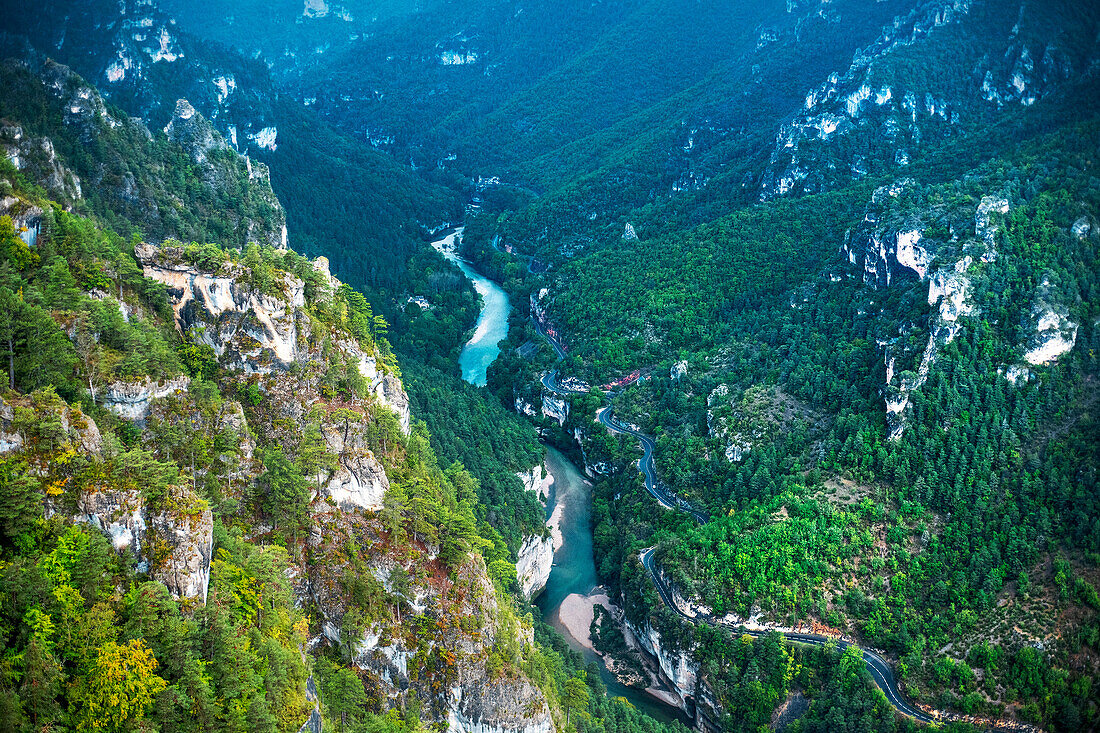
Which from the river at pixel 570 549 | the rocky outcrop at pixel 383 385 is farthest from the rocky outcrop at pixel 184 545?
the river at pixel 570 549

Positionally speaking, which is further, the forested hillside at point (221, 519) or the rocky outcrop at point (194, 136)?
the rocky outcrop at point (194, 136)

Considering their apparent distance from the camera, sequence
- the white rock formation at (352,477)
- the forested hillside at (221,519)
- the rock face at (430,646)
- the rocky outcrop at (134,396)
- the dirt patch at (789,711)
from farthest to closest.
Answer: the dirt patch at (789,711)
the white rock formation at (352,477)
the rock face at (430,646)
the rocky outcrop at (134,396)
the forested hillside at (221,519)

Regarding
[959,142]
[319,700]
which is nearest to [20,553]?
[319,700]

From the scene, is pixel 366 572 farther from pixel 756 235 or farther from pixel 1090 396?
pixel 756 235

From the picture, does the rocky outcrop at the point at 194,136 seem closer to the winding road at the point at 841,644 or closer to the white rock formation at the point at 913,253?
the winding road at the point at 841,644

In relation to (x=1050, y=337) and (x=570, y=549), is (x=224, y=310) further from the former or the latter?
(x=1050, y=337)
